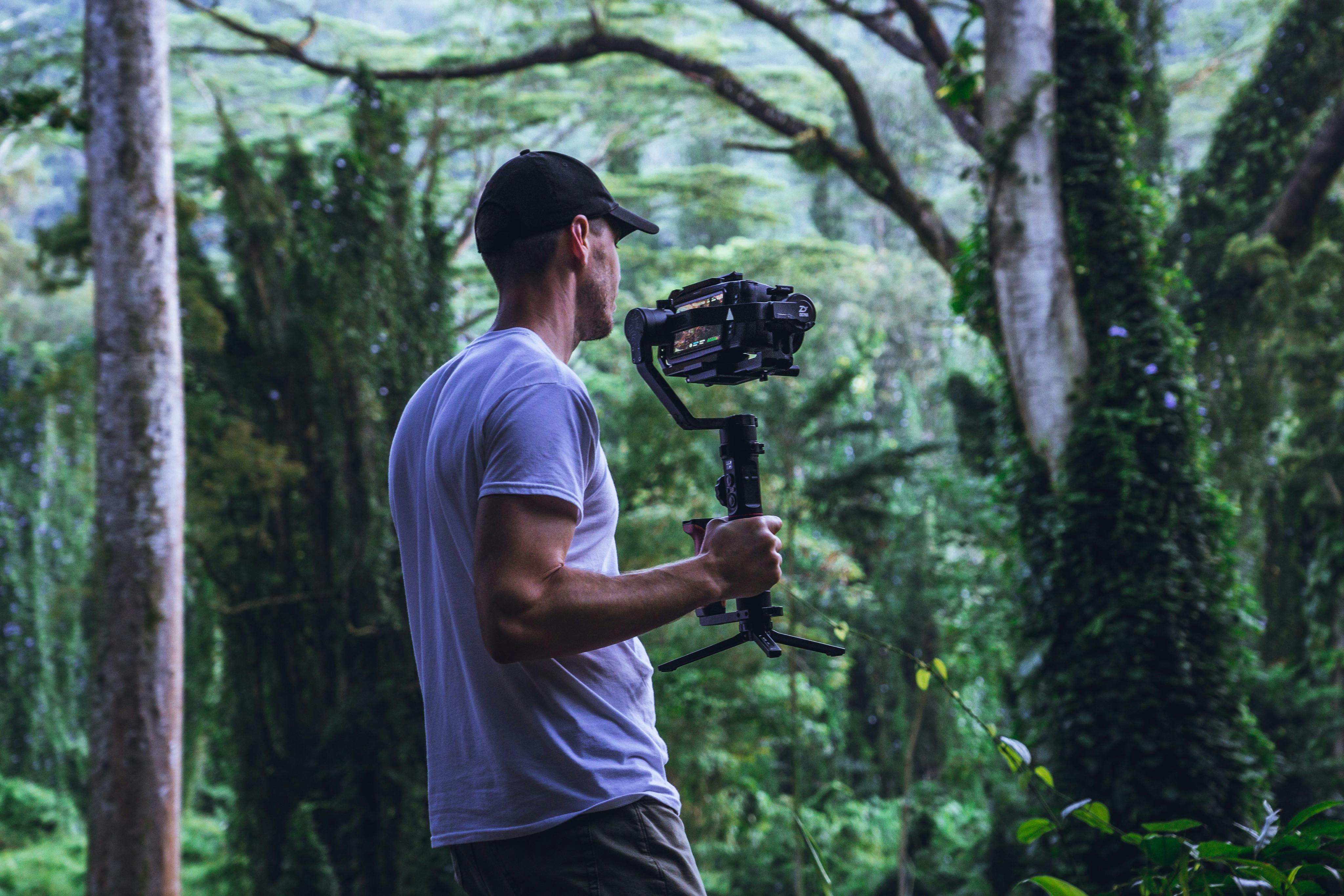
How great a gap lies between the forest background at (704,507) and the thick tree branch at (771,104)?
0.19m

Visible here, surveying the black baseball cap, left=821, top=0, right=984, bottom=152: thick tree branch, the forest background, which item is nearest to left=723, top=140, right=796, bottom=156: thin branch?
the forest background

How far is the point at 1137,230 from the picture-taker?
14.3 feet

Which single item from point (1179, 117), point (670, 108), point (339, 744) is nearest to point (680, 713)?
point (339, 744)

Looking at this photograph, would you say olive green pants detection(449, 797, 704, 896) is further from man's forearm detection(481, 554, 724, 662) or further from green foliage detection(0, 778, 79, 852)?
green foliage detection(0, 778, 79, 852)

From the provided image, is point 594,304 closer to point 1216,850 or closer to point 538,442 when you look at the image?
point 538,442

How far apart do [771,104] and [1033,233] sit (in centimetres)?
310

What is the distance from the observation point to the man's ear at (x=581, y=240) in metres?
1.34

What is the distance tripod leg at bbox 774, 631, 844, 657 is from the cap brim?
0.60m

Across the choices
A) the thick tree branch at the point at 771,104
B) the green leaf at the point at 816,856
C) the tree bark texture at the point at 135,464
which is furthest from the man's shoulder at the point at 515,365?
the thick tree branch at the point at 771,104

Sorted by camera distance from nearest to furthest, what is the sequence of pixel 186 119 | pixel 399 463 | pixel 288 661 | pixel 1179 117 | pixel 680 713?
1. pixel 399 463
2. pixel 288 661
3. pixel 680 713
4. pixel 186 119
5. pixel 1179 117

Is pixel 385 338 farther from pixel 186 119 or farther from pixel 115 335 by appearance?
pixel 186 119

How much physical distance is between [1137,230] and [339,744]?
481 cm

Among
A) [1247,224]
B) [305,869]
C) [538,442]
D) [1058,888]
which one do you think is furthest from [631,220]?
[1247,224]

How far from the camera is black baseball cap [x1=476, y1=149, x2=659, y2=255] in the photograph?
132 centimetres
